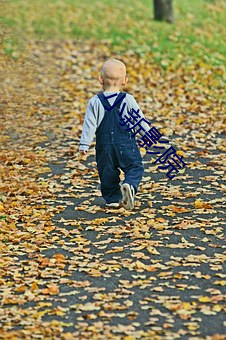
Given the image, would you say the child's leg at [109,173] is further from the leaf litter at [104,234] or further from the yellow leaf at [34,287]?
the yellow leaf at [34,287]

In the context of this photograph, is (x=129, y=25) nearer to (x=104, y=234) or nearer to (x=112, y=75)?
(x=112, y=75)

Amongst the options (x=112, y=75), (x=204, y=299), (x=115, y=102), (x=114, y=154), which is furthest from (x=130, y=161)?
(x=204, y=299)

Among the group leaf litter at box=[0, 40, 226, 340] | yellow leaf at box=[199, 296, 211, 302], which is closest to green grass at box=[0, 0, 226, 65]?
leaf litter at box=[0, 40, 226, 340]

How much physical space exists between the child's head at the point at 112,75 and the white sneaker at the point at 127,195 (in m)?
0.95

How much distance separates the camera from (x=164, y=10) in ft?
59.3

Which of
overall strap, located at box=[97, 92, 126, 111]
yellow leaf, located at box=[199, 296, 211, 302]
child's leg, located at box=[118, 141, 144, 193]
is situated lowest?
yellow leaf, located at box=[199, 296, 211, 302]

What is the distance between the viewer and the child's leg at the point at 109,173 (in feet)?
25.1

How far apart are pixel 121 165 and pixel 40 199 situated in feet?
3.41

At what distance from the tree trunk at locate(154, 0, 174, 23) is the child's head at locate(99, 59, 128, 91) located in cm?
1090

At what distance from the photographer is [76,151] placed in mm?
10391

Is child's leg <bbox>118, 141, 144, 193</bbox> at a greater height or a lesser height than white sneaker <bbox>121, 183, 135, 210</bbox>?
greater

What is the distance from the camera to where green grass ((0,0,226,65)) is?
15.9 metres

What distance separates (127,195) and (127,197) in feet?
0.08

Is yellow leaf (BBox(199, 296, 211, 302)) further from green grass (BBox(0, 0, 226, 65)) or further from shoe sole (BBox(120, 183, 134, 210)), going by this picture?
green grass (BBox(0, 0, 226, 65))
